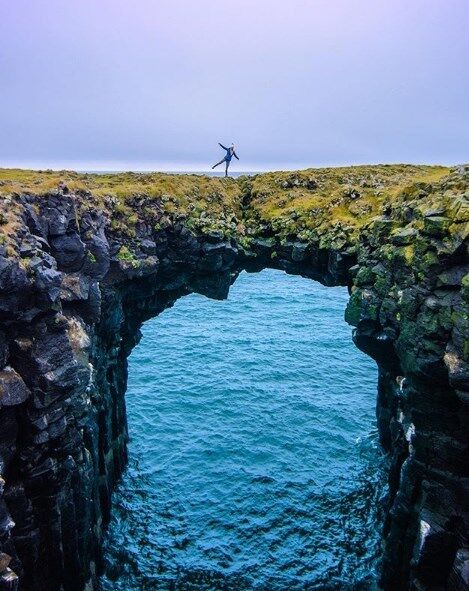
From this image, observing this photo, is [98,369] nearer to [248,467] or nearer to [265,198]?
[248,467]

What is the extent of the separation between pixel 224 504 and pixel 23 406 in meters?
22.5

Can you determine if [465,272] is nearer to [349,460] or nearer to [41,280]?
[41,280]

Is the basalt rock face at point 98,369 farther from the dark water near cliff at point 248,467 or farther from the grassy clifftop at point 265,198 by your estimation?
the dark water near cliff at point 248,467

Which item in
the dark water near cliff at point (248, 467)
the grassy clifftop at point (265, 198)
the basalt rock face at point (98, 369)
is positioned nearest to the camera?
the basalt rock face at point (98, 369)

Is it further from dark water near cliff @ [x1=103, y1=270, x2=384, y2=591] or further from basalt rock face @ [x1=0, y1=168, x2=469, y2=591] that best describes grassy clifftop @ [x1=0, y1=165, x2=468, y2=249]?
dark water near cliff @ [x1=103, y1=270, x2=384, y2=591]

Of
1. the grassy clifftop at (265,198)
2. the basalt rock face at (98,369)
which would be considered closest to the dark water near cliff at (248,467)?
the basalt rock face at (98,369)

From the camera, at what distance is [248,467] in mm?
46719

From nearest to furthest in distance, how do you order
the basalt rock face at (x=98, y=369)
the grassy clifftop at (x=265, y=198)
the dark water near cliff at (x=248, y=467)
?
the basalt rock face at (x=98, y=369) < the grassy clifftop at (x=265, y=198) < the dark water near cliff at (x=248, y=467)

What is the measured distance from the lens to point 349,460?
156 feet

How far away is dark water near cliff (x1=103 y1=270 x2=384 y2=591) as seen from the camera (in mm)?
36188

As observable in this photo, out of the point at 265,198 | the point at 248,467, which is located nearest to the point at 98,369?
the point at 248,467

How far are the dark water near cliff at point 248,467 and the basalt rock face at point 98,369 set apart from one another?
4.12m

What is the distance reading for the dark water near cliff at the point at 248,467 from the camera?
3619 cm

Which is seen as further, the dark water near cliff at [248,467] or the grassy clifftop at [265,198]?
the dark water near cliff at [248,467]
